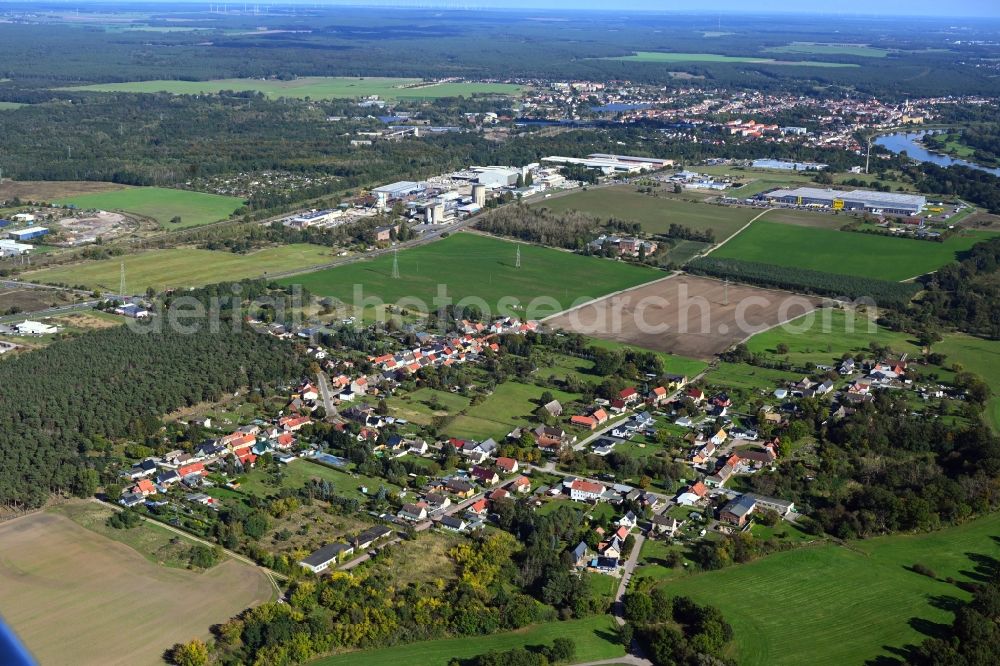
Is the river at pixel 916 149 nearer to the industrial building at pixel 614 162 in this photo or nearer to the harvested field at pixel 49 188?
the industrial building at pixel 614 162

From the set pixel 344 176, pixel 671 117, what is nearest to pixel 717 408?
pixel 344 176

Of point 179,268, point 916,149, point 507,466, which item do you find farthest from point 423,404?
point 916,149

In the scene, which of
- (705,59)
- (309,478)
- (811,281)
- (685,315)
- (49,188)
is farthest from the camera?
(705,59)

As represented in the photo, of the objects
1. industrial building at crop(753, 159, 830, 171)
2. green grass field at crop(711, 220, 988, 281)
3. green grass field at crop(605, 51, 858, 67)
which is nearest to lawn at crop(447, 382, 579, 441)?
green grass field at crop(711, 220, 988, 281)

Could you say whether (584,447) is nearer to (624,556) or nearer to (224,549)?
(624,556)

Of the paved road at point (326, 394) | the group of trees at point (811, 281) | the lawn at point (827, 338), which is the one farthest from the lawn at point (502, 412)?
the group of trees at point (811, 281)

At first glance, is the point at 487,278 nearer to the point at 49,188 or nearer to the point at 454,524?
the point at 454,524

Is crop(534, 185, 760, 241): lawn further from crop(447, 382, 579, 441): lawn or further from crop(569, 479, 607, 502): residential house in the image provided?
crop(569, 479, 607, 502): residential house
